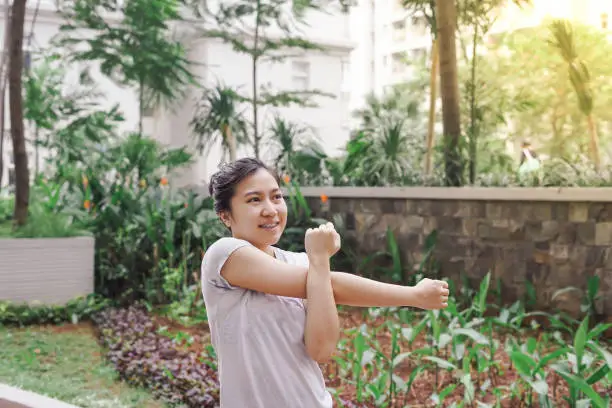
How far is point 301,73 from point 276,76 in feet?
2.26

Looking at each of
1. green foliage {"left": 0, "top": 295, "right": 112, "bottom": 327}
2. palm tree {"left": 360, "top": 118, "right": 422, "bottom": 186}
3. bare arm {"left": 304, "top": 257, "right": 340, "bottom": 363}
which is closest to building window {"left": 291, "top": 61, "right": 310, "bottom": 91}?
palm tree {"left": 360, "top": 118, "right": 422, "bottom": 186}

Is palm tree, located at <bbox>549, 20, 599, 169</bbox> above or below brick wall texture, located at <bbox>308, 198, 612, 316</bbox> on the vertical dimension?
above

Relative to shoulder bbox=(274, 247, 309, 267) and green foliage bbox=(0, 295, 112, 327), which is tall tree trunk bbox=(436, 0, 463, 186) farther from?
shoulder bbox=(274, 247, 309, 267)

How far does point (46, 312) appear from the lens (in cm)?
675

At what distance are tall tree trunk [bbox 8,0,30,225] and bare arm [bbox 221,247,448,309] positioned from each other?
6.32 meters

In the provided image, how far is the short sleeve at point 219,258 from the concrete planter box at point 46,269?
5.62m

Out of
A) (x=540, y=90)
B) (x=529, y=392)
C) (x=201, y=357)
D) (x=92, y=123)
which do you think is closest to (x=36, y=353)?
(x=201, y=357)

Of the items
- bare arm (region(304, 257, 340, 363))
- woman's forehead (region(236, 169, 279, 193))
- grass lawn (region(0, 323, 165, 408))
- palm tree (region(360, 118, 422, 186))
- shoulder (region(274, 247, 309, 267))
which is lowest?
grass lawn (region(0, 323, 165, 408))

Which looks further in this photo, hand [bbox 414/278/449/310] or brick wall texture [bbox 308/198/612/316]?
brick wall texture [bbox 308/198/612/316]

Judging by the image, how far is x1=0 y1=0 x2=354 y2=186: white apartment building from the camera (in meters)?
20.8

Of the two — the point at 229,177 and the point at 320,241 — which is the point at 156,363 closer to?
the point at 229,177

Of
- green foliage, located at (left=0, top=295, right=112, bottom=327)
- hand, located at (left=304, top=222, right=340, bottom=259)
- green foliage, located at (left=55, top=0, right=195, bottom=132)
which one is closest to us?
hand, located at (left=304, top=222, right=340, bottom=259)

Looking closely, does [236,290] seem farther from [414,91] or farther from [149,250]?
[414,91]

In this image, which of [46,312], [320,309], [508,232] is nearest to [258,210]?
[320,309]
